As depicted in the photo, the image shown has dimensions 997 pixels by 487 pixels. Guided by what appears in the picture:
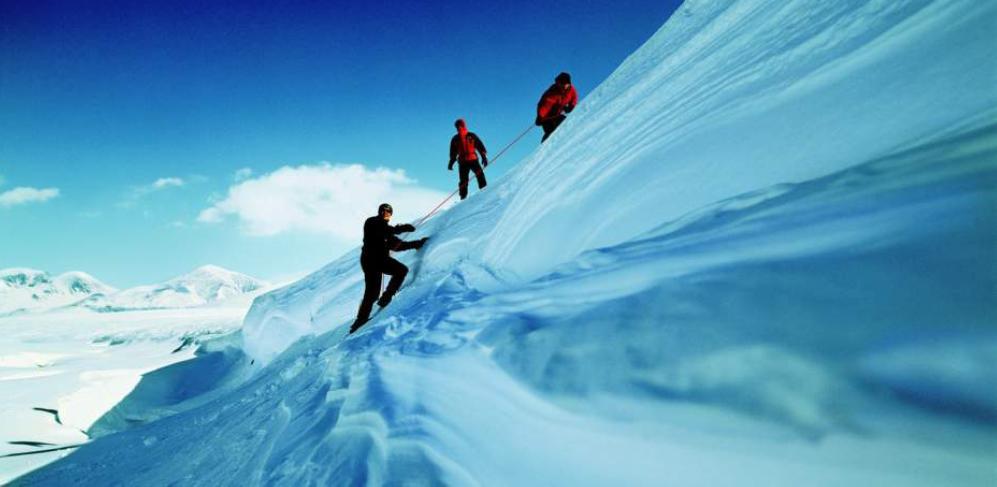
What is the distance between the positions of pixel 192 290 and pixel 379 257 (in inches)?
6956

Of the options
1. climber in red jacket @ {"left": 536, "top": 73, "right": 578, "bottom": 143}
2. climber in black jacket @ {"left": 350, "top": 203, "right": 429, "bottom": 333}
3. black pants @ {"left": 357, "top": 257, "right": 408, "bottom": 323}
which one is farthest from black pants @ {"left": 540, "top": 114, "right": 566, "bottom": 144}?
black pants @ {"left": 357, "top": 257, "right": 408, "bottom": 323}

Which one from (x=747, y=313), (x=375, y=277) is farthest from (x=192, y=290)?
(x=747, y=313)

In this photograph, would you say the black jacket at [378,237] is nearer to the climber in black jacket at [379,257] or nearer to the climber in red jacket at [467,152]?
the climber in black jacket at [379,257]

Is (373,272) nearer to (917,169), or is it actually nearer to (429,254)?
(429,254)

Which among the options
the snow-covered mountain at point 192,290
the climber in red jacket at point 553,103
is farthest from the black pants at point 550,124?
the snow-covered mountain at point 192,290

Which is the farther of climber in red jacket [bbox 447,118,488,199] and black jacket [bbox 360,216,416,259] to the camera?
climber in red jacket [bbox 447,118,488,199]

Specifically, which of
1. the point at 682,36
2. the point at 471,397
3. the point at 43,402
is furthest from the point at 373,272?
the point at 43,402

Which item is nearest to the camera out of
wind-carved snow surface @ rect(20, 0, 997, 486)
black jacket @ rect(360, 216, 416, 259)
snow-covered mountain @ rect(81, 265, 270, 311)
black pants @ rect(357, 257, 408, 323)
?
wind-carved snow surface @ rect(20, 0, 997, 486)

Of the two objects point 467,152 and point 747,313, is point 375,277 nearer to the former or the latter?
point 467,152

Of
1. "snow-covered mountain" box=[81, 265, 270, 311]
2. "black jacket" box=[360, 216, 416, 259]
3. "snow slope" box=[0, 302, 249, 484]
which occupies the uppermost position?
"snow-covered mountain" box=[81, 265, 270, 311]

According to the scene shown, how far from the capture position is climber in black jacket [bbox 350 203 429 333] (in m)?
4.60

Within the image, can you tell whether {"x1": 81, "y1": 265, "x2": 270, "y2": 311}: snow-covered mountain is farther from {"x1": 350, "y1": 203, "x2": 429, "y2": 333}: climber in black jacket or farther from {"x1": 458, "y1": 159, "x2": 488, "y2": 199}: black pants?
{"x1": 350, "y1": 203, "x2": 429, "y2": 333}: climber in black jacket

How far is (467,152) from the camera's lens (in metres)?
6.46

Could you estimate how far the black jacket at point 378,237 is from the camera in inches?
180
